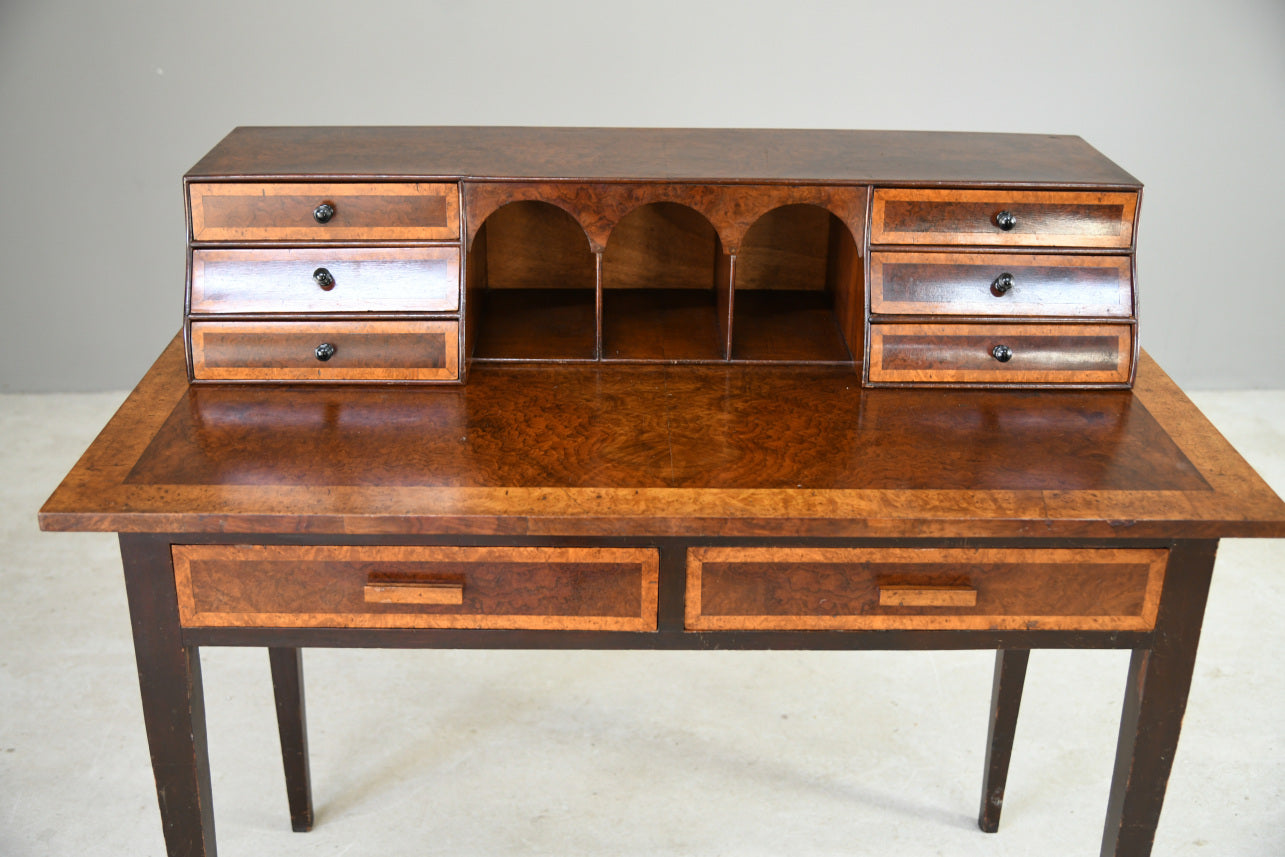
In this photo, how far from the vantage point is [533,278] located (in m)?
2.96

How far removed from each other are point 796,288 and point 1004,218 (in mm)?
589

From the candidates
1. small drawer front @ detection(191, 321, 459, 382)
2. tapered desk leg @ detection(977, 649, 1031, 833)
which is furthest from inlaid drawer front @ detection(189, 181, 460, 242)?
tapered desk leg @ detection(977, 649, 1031, 833)

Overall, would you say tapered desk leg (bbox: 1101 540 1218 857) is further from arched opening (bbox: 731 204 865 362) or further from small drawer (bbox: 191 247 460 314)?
small drawer (bbox: 191 247 460 314)

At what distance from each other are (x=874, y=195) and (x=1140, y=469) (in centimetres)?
71

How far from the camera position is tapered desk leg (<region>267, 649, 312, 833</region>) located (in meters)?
2.97

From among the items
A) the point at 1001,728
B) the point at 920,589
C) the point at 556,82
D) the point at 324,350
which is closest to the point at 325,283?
the point at 324,350

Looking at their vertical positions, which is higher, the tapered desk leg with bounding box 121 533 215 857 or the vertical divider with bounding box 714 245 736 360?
the vertical divider with bounding box 714 245 736 360

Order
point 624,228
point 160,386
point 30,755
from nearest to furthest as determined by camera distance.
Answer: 1. point 160,386
2. point 624,228
3. point 30,755

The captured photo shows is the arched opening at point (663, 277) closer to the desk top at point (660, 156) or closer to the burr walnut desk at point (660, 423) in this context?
the burr walnut desk at point (660, 423)

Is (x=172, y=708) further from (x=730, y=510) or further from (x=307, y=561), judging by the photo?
(x=730, y=510)

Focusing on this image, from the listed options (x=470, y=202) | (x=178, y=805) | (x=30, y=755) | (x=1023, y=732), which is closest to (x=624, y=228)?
(x=470, y=202)

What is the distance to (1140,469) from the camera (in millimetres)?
2240

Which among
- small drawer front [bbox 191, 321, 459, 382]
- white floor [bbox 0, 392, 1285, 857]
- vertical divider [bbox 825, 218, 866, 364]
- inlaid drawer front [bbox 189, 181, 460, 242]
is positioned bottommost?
white floor [bbox 0, 392, 1285, 857]

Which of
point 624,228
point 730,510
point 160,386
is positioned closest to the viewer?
point 730,510
